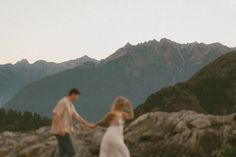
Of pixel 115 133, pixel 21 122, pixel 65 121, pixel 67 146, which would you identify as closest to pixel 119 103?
pixel 115 133

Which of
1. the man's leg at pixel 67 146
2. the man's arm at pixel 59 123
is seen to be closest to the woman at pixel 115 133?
the man's leg at pixel 67 146

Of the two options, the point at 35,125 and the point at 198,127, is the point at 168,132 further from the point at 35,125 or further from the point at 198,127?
the point at 35,125

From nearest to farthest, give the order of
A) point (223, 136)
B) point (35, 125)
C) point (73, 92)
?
point (73, 92) → point (223, 136) → point (35, 125)

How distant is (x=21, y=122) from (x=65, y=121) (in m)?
160

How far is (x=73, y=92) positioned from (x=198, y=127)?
1135 centimetres

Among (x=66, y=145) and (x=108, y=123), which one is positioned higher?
(x=108, y=123)

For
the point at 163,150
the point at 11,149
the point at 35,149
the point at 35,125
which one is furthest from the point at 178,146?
the point at 35,125

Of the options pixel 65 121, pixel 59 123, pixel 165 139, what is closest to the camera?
pixel 59 123

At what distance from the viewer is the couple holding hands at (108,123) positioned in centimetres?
1636

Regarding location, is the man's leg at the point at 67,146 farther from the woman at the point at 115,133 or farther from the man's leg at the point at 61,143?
the woman at the point at 115,133

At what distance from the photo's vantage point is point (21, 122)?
174 metres

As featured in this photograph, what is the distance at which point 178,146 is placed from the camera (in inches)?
1041

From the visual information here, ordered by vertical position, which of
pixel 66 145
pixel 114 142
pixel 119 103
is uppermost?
pixel 119 103

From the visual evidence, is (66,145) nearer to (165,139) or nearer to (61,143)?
(61,143)
